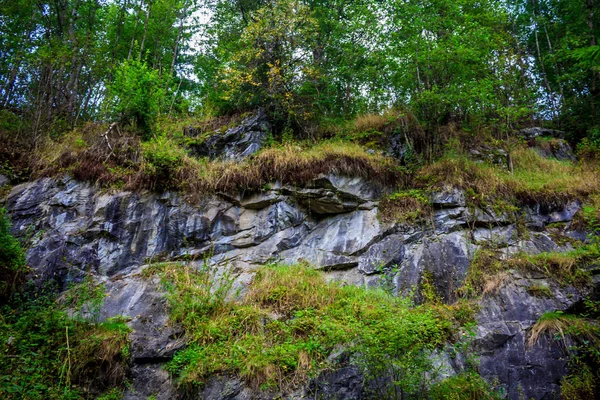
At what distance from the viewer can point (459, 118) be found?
10.6 metres

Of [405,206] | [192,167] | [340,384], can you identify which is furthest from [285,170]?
[340,384]

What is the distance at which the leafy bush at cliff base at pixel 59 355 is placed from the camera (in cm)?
509

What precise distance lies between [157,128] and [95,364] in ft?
19.5

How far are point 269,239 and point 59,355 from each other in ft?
13.8

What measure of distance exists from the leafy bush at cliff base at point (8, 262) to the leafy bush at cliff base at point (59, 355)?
0.48m

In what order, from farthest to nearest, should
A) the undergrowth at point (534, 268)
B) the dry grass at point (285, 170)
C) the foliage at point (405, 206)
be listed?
the dry grass at point (285, 170) → the foliage at point (405, 206) → the undergrowth at point (534, 268)

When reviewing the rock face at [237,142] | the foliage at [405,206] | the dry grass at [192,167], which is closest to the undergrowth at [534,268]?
the foliage at [405,206]

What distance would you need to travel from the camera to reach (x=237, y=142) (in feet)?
32.9

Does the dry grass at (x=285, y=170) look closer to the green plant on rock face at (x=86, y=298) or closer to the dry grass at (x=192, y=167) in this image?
the dry grass at (x=192, y=167)

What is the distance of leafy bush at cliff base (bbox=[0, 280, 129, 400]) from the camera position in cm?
509

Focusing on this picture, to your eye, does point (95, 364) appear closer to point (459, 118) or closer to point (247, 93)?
point (247, 93)

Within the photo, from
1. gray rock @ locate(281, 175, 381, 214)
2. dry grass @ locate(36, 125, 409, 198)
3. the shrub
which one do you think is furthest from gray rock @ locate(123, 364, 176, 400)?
gray rock @ locate(281, 175, 381, 214)

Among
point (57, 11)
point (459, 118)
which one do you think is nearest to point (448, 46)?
point (459, 118)

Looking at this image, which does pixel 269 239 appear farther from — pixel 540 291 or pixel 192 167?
pixel 540 291
